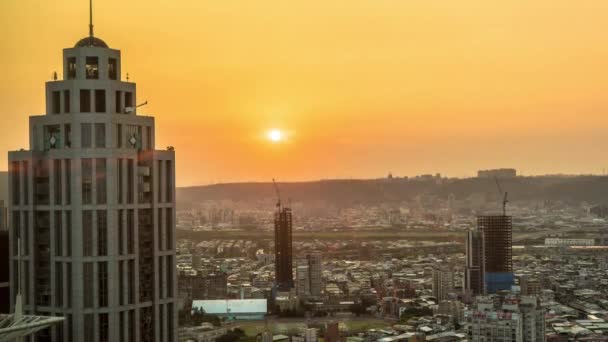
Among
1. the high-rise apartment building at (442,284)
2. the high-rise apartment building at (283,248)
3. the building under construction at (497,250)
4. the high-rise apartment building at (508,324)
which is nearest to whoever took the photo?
the high-rise apartment building at (508,324)

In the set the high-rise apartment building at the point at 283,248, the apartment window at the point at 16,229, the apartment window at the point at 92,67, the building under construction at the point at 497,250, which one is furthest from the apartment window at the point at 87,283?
the building under construction at the point at 497,250

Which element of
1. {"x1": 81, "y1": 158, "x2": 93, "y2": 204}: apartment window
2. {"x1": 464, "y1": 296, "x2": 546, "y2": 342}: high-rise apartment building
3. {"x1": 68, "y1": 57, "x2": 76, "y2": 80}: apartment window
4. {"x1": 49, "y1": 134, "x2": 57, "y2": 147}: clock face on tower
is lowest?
{"x1": 464, "y1": 296, "x2": 546, "y2": 342}: high-rise apartment building

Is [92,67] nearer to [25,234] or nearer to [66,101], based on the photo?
[66,101]

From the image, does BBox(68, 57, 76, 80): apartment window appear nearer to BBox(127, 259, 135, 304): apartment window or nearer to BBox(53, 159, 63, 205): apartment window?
BBox(53, 159, 63, 205): apartment window

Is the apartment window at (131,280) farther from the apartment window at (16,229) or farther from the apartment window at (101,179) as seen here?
the apartment window at (16,229)

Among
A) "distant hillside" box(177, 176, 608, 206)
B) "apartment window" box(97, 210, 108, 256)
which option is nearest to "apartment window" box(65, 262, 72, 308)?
"apartment window" box(97, 210, 108, 256)

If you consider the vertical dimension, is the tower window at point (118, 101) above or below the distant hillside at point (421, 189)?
above

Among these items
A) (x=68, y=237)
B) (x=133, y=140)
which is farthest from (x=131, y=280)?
(x=133, y=140)
